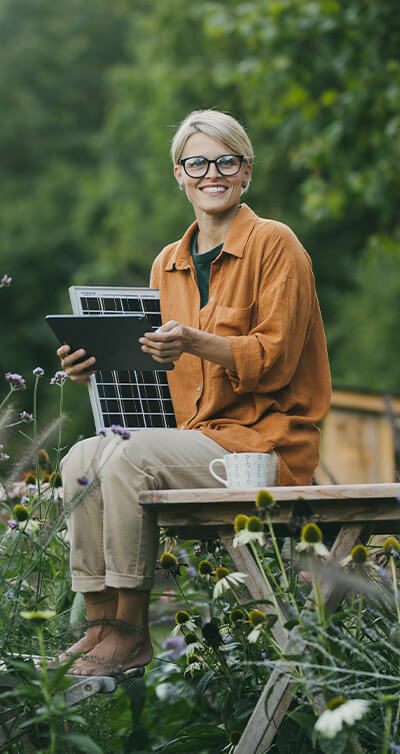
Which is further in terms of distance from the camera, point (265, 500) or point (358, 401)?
point (358, 401)

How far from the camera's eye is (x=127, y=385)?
3.06 meters

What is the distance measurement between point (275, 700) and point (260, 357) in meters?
0.88

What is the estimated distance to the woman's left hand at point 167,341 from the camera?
2600 mm

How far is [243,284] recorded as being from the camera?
292cm

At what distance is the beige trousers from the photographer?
8.57 feet

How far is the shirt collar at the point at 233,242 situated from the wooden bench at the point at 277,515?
81 centimetres

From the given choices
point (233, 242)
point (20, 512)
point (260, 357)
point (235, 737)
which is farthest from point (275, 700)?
point (233, 242)

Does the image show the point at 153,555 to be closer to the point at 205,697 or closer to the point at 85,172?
the point at 205,697

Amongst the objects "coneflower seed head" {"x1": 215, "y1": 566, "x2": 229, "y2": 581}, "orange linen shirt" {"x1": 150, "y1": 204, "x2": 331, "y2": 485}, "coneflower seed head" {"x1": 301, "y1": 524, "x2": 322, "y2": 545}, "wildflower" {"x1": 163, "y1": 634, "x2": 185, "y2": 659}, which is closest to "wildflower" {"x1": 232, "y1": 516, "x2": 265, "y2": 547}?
"coneflower seed head" {"x1": 301, "y1": 524, "x2": 322, "y2": 545}

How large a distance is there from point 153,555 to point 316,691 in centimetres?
57

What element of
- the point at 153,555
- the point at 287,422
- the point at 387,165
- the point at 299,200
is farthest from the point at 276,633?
the point at 299,200

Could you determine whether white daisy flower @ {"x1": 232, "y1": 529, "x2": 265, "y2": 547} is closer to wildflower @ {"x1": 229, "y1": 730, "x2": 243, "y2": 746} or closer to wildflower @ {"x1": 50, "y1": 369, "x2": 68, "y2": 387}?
wildflower @ {"x1": 229, "y1": 730, "x2": 243, "y2": 746}

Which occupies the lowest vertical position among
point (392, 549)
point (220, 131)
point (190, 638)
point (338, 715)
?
point (190, 638)

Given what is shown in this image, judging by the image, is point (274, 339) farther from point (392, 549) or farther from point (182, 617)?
point (182, 617)
